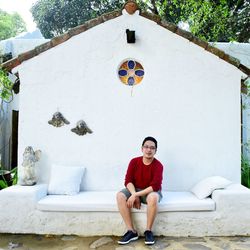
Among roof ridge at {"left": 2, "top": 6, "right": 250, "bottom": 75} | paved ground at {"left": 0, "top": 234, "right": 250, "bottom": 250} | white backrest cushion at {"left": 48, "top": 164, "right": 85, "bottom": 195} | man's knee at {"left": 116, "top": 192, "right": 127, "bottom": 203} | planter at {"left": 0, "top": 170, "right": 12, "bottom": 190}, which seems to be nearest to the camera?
paved ground at {"left": 0, "top": 234, "right": 250, "bottom": 250}

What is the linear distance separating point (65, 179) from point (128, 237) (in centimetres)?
136

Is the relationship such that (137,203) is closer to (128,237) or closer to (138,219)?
(138,219)

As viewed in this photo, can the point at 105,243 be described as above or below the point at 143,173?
below

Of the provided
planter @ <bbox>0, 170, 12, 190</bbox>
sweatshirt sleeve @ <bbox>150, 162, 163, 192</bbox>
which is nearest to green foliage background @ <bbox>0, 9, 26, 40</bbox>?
planter @ <bbox>0, 170, 12, 190</bbox>

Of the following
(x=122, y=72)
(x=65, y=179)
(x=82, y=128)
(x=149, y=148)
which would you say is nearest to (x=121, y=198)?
(x=149, y=148)

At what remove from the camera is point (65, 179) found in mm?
4809

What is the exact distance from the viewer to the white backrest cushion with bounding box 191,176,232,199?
14.7 ft

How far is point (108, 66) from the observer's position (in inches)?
201

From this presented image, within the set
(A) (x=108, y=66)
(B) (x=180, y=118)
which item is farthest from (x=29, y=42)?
(B) (x=180, y=118)

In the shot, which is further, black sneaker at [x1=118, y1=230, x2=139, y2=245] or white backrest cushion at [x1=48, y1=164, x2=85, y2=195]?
white backrest cushion at [x1=48, y1=164, x2=85, y2=195]

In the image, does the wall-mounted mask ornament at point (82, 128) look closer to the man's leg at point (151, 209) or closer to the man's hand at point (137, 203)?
the man's hand at point (137, 203)

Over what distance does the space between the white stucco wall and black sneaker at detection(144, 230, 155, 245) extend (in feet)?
3.66

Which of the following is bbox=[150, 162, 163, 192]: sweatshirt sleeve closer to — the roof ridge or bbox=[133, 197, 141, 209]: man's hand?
bbox=[133, 197, 141, 209]: man's hand

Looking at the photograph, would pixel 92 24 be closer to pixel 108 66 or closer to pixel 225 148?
pixel 108 66
